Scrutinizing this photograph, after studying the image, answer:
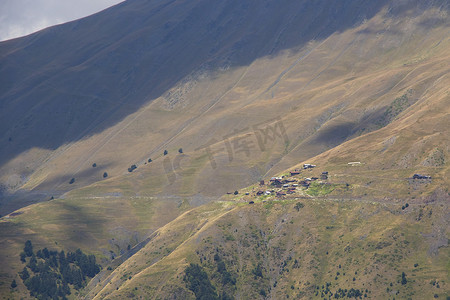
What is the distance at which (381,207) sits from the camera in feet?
604

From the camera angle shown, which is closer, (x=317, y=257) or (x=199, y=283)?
(x=199, y=283)

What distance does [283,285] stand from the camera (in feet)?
577

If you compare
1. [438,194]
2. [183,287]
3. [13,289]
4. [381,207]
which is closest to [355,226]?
[381,207]

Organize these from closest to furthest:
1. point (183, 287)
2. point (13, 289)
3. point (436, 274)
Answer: point (436, 274)
point (183, 287)
point (13, 289)

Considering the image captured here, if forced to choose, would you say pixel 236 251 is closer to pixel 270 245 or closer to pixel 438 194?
pixel 270 245

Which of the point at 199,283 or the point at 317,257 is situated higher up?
the point at 199,283

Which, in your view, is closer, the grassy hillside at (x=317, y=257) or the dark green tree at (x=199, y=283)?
the grassy hillside at (x=317, y=257)

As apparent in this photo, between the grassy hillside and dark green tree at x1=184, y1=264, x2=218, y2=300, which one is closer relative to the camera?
the grassy hillside

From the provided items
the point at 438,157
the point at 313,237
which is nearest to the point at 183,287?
the point at 313,237

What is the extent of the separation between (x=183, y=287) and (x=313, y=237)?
4595 cm

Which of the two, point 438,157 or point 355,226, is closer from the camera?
point 355,226

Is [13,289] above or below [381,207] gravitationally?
above

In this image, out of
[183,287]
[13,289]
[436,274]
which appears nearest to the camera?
[436,274]

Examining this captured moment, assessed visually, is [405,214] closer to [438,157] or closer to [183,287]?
[438,157]
